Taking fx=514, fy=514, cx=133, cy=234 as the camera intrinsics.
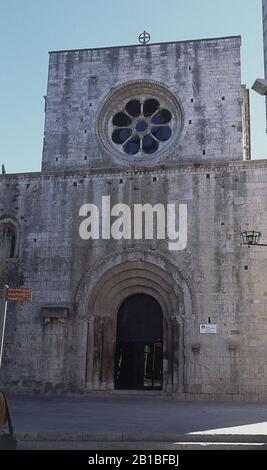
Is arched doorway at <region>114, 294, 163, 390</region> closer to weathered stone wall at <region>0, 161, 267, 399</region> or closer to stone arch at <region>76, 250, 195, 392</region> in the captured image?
stone arch at <region>76, 250, 195, 392</region>

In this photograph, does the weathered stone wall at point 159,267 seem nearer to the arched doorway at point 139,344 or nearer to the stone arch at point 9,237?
the stone arch at point 9,237

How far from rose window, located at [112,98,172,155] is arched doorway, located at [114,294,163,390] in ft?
17.9

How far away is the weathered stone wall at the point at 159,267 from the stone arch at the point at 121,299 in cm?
7

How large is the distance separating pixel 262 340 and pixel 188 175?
5.37 meters

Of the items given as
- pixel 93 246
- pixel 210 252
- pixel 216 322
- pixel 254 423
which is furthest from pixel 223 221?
pixel 254 423

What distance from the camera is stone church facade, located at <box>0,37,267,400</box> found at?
14484mm

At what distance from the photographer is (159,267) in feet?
49.9

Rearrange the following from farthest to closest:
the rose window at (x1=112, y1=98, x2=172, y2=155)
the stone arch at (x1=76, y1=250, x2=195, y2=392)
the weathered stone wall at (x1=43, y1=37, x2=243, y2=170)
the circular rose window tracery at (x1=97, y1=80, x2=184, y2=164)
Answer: the rose window at (x1=112, y1=98, x2=172, y2=155) < the circular rose window tracery at (x1=97, y1=80, x2=184, y2=164) < the weathered stone wall at (x1=43, y1=37, x2=243, y2=170) < the stone arch at (x1=76, y1=250, x2=195, y2=392)

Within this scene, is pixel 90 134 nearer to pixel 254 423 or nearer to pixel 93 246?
pixel 93 246

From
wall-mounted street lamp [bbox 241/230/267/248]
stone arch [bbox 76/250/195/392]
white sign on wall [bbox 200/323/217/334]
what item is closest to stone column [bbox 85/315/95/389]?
stone arch [bbox 76/250/195/392]

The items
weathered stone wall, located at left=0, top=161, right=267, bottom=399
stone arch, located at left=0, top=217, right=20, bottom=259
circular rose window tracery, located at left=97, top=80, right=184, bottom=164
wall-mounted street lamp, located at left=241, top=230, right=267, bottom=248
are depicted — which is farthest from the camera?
circular rose window tracery, located at left=97, top=80, right=184, bottom=164

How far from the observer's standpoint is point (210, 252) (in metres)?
15.0

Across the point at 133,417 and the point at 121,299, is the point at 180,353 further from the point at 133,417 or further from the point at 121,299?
the point at 133,417

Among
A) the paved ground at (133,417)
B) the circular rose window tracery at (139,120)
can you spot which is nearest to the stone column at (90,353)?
the paved ground at (133,417)
